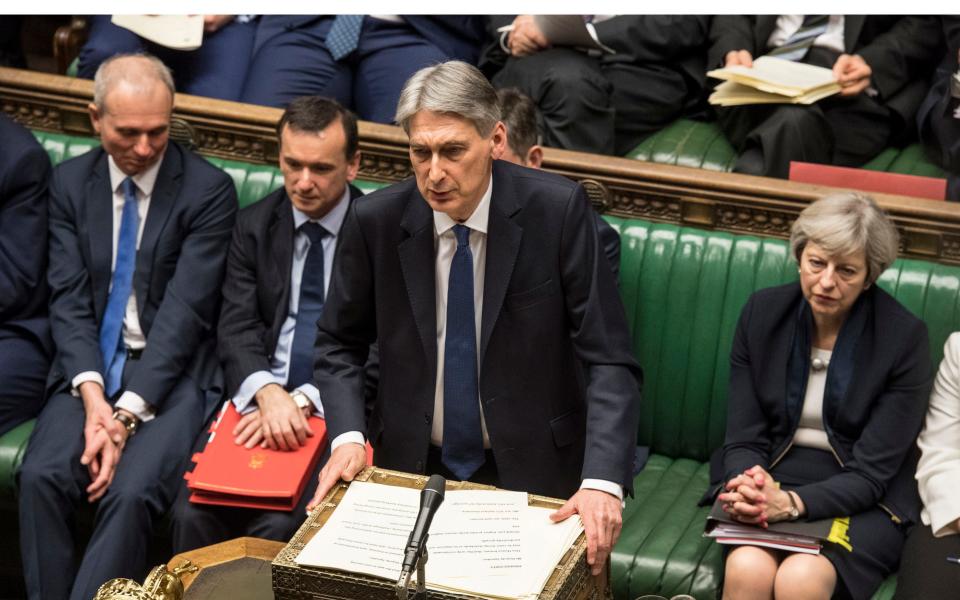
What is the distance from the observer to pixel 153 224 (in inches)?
158

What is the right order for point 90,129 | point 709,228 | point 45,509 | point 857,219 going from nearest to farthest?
point 857,219, point 45,509, point 709,228, point 90,129

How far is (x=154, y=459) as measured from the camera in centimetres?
376

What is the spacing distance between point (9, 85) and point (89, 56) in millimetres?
336

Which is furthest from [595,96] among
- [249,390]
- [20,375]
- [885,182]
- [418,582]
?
[418,582]

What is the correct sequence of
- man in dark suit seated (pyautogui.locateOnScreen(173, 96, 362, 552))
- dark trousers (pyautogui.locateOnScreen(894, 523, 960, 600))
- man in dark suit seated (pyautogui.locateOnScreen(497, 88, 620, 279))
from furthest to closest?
man in dark suit seated (pyautogui.locateOnScreen(497, 88, 620, 279))
man in dark suit seated (pyautogui.locateOnScreen(173, 96, 362, 552))
dark trousers (pyautogui.locateOnScreen(894, 523, 960, 600))

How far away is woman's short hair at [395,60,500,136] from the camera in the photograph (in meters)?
2.57

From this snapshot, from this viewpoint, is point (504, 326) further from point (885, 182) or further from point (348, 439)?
point (885, 182)

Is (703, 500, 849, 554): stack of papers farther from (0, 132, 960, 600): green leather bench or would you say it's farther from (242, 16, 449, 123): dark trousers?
(242, 16, 449, 123): dark trousers

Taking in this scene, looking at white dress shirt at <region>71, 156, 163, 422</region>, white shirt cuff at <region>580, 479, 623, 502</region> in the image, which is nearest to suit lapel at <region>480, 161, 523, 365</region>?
white shirt cuff at <region>580, 479, 623, 502</region>

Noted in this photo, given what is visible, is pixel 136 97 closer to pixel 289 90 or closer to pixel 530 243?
pixel 289 90

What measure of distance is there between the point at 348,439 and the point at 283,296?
1.24m

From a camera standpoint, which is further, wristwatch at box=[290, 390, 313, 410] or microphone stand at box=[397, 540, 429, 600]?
wristwatch at box=[290, 390, 313, 410]

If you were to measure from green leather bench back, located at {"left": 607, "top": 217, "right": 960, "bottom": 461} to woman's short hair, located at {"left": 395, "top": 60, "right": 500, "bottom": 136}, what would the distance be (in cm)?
148

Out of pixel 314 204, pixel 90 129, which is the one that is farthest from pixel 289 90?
pixel 314 204
